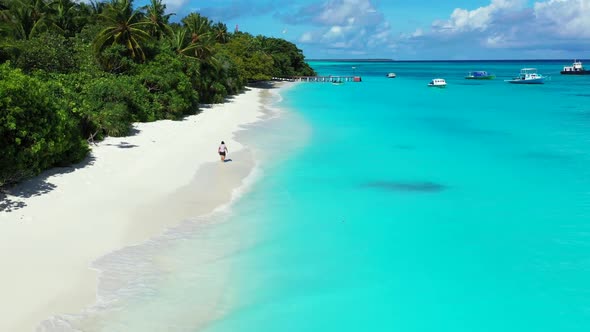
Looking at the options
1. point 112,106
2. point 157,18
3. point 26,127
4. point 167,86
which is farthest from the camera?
point 157,18

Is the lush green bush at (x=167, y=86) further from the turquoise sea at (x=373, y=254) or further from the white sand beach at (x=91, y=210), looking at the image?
the turquoise sea at (x=373, y=254)

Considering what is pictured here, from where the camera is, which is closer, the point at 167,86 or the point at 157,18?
the point at 167,86

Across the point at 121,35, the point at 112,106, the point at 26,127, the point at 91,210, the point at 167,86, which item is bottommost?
the point at 91,210

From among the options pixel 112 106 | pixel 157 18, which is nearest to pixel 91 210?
pixel 112 106

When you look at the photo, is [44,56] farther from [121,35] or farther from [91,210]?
[91,210]

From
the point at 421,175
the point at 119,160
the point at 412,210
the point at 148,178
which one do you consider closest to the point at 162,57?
the point at 119,160

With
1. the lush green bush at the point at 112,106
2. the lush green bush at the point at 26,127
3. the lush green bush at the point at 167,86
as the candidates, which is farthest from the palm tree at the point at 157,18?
the lush green bush at the point at 26,127
